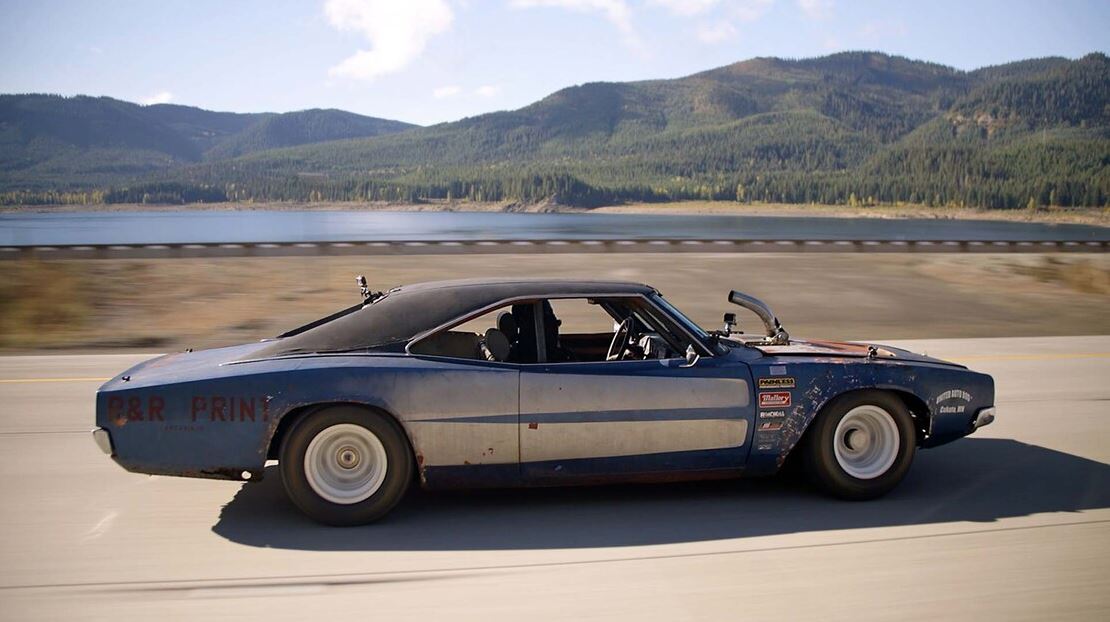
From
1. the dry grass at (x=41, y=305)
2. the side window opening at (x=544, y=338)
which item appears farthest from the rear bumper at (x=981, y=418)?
the dry grass at (x=41, y=305)

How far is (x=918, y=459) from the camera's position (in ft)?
19.0

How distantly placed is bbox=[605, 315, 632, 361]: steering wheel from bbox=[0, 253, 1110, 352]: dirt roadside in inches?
314

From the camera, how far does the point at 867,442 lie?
192 inches

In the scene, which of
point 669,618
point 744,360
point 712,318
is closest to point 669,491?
point 744,360

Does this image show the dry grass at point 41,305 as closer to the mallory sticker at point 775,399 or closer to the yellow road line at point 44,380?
the yellow road line at point 44,380

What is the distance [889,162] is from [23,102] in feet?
473

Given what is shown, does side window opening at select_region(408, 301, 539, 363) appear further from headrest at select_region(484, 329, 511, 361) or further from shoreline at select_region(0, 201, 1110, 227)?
shoreline at select_region(0, 201, 1110, 227)

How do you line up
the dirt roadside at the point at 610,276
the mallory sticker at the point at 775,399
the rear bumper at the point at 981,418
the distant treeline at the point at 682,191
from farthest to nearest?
the distant treeline at the point at 682,191 → the dirt roadside at the point at 610,276 → the rear bumper at the point at 981,418 → the mallory sticker at the point at 775,399

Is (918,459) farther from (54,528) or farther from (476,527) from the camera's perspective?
(54,528)

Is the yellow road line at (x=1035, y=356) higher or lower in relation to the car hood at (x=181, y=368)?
lower

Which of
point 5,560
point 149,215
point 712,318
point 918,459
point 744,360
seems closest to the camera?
point 5,560

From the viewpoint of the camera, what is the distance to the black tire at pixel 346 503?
4.34 meters

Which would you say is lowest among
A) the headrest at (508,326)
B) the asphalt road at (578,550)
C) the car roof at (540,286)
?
the asphalt road at (578,550)

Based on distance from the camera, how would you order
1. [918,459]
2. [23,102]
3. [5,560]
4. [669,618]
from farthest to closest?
[23,102]
[918,459]
[5,560]
[669,618]
